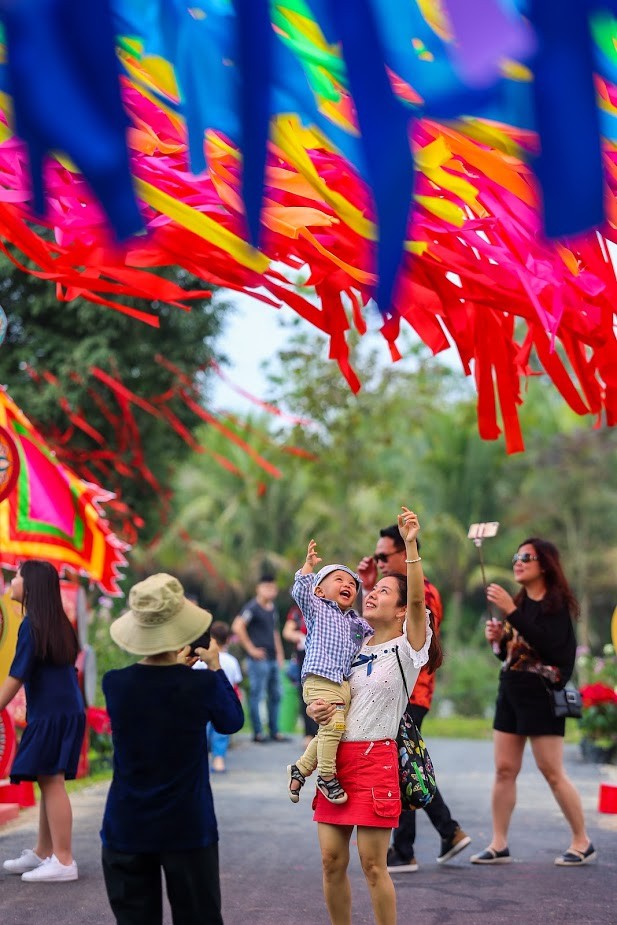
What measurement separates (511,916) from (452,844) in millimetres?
1139

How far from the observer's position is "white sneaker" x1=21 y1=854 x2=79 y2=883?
21.3 feet

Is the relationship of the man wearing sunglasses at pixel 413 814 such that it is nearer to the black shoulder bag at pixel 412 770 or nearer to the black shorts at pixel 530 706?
the black shorts at pixel 530 706

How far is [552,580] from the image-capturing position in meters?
7.17

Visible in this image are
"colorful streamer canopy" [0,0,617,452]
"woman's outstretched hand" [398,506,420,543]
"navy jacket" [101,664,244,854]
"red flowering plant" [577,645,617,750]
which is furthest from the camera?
"red flowering plant" [577,645,617,750]

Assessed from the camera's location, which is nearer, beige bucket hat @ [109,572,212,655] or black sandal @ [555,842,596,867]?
beige bucket hat @ [109,572,212,655]

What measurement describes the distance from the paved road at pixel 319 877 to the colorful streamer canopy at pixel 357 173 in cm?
232

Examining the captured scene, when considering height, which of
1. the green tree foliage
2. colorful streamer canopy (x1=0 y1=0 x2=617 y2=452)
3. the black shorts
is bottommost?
the black shorts

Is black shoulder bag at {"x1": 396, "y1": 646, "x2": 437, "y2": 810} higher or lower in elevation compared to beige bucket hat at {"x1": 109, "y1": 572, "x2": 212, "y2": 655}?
lower

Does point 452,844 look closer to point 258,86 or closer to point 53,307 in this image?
point 258,86

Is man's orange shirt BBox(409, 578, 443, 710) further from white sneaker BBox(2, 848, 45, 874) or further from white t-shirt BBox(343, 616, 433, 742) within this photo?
white sneaker BBox(2, 848, 45, 874)

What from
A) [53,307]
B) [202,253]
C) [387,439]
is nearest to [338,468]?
[387,439]

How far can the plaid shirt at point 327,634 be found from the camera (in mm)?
5016

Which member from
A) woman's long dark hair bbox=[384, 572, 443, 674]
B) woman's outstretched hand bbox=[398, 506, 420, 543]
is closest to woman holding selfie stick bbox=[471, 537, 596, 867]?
woman's long dark hair bbox=[384, 572, 443, 674]

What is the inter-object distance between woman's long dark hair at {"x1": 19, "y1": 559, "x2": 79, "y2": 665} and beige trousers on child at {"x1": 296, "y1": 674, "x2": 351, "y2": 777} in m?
1.87
